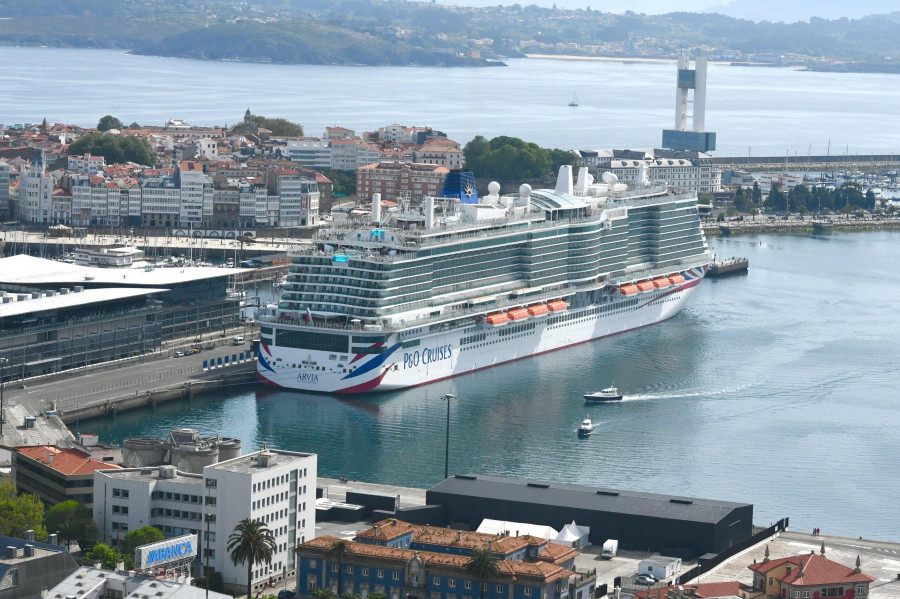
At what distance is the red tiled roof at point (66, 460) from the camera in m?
30.8

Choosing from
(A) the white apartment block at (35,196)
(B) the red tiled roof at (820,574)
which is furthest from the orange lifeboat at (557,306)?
(A) the white apartment block at (35,196)

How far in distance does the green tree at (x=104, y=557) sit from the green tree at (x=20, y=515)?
91 cm

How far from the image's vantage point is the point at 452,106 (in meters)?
150

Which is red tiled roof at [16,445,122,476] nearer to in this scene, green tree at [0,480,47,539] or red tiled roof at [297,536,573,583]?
green tree at [0,480,47,539]

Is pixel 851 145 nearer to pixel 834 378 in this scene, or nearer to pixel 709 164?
pixel 709 164

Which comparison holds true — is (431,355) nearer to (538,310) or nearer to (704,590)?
(538,310)

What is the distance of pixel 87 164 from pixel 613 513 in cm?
5074

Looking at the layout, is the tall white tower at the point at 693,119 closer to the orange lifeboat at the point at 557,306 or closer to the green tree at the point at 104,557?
the orange lifeboat at the point at 557,306

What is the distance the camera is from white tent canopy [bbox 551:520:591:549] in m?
30.4

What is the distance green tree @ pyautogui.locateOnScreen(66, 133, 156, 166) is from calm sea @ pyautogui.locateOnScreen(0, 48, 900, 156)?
32089 millimetres

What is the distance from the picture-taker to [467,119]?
134 metres

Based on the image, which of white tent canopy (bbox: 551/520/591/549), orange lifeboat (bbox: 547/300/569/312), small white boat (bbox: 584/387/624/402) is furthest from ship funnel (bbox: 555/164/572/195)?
white tent canopy (bbox: 551/520/591/549)

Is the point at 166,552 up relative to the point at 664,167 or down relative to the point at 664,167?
down

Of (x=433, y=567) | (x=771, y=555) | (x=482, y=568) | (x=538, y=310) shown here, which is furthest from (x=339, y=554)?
(x=538, y=310)
